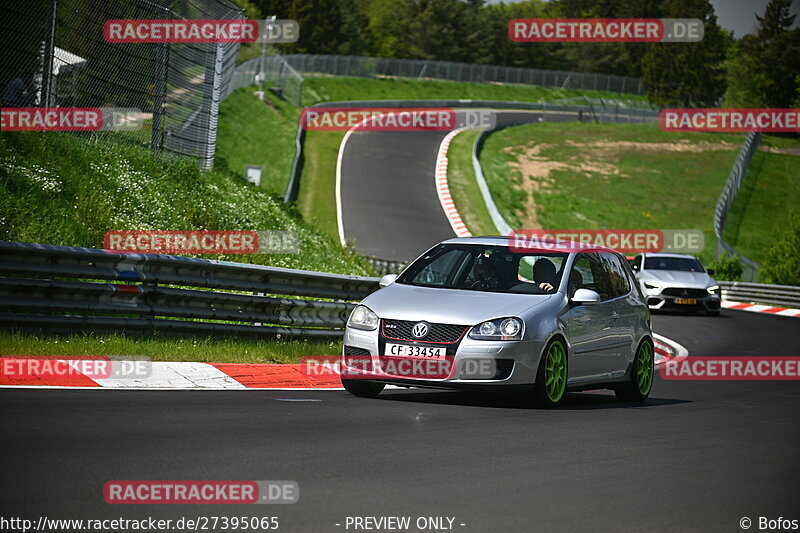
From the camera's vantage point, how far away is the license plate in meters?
10.3

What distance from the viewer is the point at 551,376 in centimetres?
1084

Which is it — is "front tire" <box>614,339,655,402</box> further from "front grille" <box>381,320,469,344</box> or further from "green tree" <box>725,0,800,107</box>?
"green tree" <box>725,0,800,107</box>

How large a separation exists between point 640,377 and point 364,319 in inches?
138

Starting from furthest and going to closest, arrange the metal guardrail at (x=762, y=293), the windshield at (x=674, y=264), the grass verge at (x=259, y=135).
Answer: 1. the grass verge at (x=259, y=135)
2. the metal guardrail at (x=762, y=293)
3. the windshield at (x=674, y=264)

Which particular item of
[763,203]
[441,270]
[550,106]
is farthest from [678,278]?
[550,106]

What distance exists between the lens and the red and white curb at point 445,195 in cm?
4400

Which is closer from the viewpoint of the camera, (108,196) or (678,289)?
(108,196)

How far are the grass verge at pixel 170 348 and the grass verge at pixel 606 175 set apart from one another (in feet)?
119

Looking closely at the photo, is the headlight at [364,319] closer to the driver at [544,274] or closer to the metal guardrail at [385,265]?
the driver at [544,274]

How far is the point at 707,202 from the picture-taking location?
6141cm

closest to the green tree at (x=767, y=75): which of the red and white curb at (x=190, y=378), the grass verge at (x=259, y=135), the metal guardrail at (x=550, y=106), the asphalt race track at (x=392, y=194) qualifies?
the metal guardrail at (x=550, y=106)

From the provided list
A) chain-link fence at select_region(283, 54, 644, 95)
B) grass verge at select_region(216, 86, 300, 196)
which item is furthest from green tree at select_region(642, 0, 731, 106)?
grass verge at select_region(216, 86, 300, 196)

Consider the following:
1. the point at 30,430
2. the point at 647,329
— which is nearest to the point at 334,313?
the point at 647,329

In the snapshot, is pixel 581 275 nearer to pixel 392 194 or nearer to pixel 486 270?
pixel 486 270
